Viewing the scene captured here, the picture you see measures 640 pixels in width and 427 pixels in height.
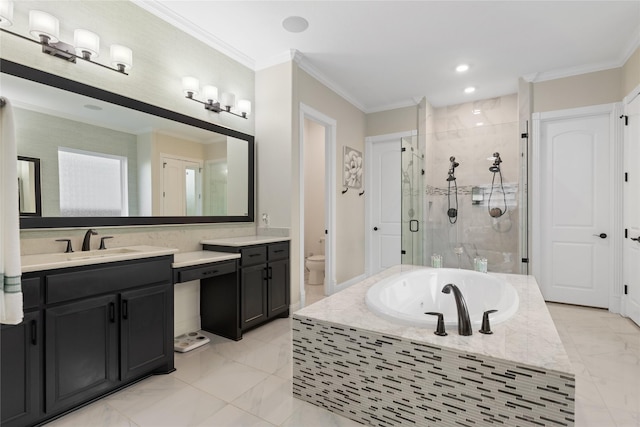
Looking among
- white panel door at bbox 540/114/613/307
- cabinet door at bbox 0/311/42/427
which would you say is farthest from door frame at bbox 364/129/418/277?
cabinet door at bbox 0/311/42/427

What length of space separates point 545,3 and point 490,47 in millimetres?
654

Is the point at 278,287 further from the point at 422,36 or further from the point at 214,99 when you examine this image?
the point at 422,36

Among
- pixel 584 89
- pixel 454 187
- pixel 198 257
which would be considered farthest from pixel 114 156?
pixel 584 89

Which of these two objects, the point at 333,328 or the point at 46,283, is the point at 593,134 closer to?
the point at 333,328

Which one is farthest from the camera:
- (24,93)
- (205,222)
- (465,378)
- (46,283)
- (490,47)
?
(490,47)

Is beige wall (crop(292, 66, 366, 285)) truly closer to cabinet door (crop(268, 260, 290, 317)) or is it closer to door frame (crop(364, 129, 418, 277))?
door frame (crop(364, 129, 418, 277))

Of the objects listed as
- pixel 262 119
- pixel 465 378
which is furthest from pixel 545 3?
pixel 465 378

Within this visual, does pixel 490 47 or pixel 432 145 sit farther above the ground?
pixel 490 47

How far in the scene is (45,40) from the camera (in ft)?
6.26

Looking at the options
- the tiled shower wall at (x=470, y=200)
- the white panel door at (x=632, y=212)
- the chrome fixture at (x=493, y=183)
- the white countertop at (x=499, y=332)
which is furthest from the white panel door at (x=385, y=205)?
the white countertop at (x=499, y=332)

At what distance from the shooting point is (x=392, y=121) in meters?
4.77

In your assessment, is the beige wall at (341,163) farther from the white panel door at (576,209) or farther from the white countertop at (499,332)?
the white panel door at (576,209)

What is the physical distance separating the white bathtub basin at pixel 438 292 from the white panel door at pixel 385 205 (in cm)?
190

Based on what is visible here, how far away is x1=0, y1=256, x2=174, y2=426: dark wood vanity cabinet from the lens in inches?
58.6
